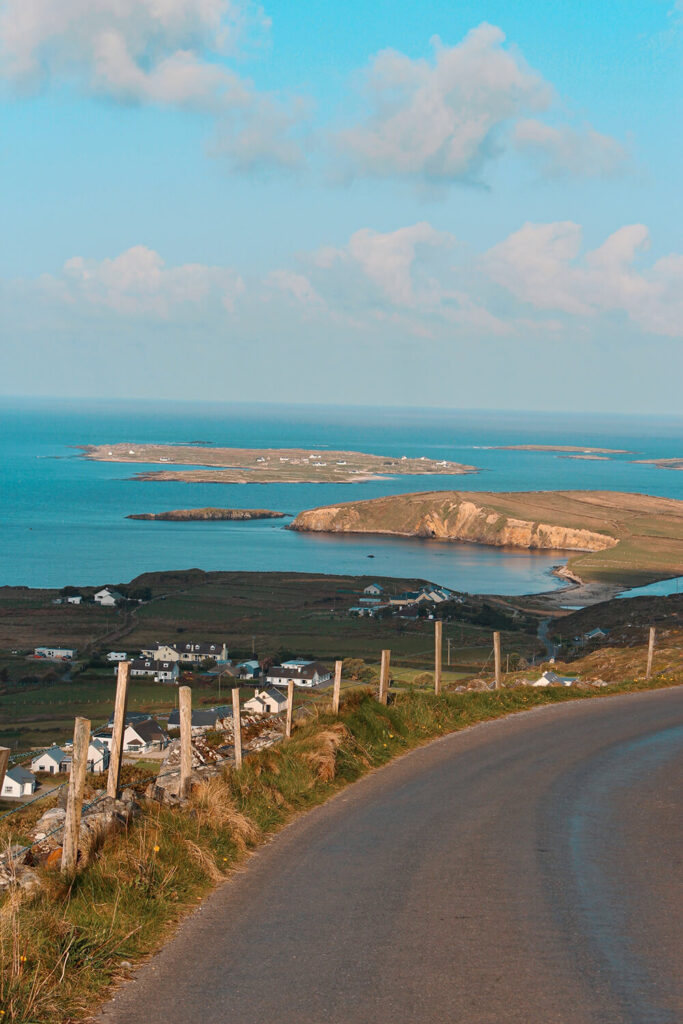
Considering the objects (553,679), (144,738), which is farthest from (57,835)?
(144,738)

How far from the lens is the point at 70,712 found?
4662cm

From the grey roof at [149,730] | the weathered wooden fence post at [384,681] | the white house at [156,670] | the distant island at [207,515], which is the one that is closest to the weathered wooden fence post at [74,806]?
the weathered wooden fence post at [384,681]

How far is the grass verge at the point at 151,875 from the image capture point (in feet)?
20.2

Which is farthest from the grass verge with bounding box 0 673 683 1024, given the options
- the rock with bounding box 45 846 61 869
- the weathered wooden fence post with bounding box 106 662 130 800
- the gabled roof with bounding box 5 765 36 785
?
the gabled roof with bounding box 5 765 36 785

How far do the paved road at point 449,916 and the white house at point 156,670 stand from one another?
156 ft

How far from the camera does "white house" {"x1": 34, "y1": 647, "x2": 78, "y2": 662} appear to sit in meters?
65.4

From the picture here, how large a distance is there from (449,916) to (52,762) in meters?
22.3

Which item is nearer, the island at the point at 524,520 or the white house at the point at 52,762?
the white house at the point at 52,762

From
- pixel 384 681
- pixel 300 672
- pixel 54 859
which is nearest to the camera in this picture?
pixel 54 859

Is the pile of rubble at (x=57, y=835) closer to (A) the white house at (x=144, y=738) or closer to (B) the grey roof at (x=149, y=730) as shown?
(A) the white house at (x=144, y=738)

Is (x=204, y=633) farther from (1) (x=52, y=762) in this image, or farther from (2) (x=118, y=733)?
(2) (x=118, y=733)

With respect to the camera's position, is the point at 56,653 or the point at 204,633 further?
the point at 204,633

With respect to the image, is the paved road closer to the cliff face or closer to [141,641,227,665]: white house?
[141,641,227,665]: white house

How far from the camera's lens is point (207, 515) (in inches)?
6649
